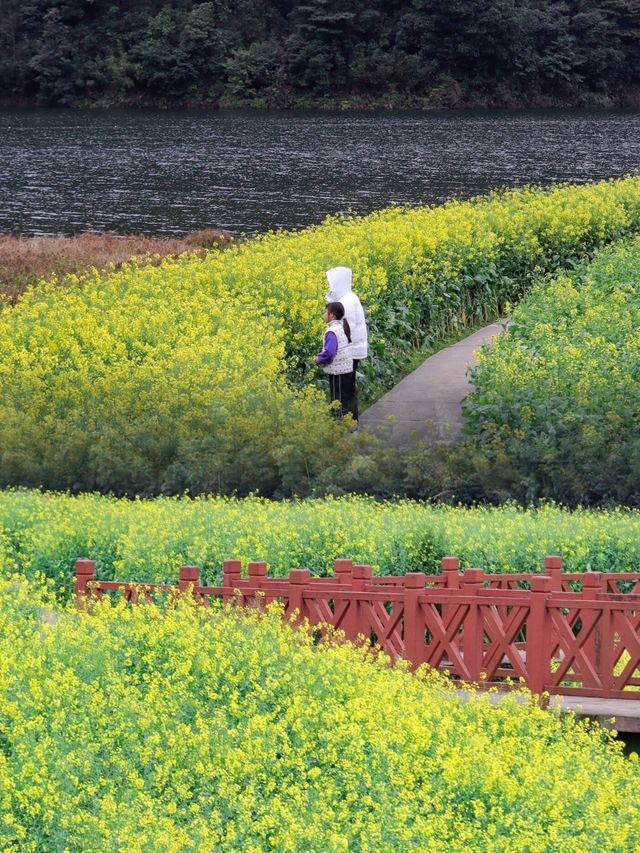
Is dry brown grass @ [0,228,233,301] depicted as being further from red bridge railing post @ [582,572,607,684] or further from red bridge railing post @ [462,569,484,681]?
red bridge railing post @ [462,569,484,681]

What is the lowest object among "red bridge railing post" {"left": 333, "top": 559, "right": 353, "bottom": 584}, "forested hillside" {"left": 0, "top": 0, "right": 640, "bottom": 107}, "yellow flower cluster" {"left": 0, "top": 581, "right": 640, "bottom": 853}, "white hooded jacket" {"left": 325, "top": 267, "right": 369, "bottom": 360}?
"red bridge railing post" {"left": 333, "top": 559, "right": 353, "bottom": 584}

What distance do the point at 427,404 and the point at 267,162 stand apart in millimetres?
43462

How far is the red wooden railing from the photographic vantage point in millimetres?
7844

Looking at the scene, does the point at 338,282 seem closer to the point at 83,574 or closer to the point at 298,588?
the point at 83,574

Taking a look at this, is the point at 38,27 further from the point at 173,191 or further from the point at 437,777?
the point at 437,777

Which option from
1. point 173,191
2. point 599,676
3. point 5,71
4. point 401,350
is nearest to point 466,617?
point 599,676

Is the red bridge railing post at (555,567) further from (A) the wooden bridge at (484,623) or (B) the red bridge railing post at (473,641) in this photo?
(B) the red bridge railing post at (473,641)

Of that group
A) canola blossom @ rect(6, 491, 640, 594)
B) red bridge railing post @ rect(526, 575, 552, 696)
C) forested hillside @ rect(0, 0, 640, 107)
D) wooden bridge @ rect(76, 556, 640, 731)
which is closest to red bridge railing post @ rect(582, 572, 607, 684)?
A: wooden bridge @ rect(76, 556, 640, 731)

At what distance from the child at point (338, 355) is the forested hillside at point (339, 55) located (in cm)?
7794

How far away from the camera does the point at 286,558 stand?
10.1 meters

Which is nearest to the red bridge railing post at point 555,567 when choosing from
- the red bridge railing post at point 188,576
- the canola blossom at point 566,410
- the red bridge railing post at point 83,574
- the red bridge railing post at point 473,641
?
the red bridge railing post at point 473,641

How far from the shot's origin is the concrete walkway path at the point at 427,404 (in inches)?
564

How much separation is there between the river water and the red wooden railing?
1302 inches

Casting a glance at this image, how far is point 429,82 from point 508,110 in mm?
5514
